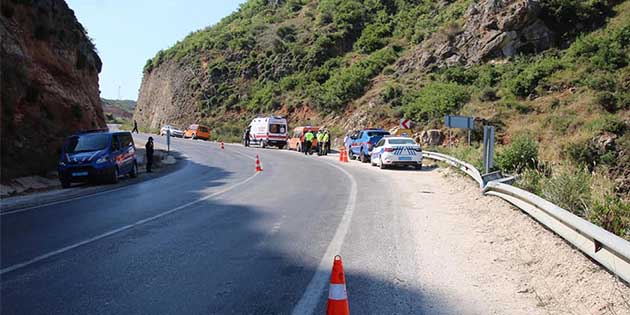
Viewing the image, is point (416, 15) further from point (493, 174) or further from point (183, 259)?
point (183, 259)

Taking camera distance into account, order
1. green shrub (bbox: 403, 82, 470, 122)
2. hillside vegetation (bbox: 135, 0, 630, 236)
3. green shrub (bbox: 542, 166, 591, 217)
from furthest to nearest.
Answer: green shrub (bbox: 403, 82, 470, 122) < hillside vegetation (bbox: 135, 0, 630, 236) < green shrub (bbox: 542, 166, 591, 217)

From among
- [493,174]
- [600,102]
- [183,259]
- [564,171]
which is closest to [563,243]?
[564,171]

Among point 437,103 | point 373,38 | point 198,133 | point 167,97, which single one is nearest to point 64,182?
point 437,103

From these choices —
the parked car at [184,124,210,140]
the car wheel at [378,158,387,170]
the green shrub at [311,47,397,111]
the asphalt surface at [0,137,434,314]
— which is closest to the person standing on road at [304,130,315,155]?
the car wheel at [378,158,387,170]

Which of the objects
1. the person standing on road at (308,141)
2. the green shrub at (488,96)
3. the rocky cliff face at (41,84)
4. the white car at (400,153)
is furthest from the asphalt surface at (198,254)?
the green shrub at (488,96)

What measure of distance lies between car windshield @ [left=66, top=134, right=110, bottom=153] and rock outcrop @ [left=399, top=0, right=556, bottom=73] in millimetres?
32702

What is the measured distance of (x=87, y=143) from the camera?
19.1 m

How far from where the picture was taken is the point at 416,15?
6253 cm

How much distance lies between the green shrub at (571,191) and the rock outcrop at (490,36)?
116ft

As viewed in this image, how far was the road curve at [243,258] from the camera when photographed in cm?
520

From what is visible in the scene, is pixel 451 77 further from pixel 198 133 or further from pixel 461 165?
pixel 198 133

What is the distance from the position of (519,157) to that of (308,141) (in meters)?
21.6

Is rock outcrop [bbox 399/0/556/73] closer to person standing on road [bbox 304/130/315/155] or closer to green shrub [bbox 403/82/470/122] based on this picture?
green shrub [bbox 403/82/470/122]

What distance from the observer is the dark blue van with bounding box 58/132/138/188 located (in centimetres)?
1827
